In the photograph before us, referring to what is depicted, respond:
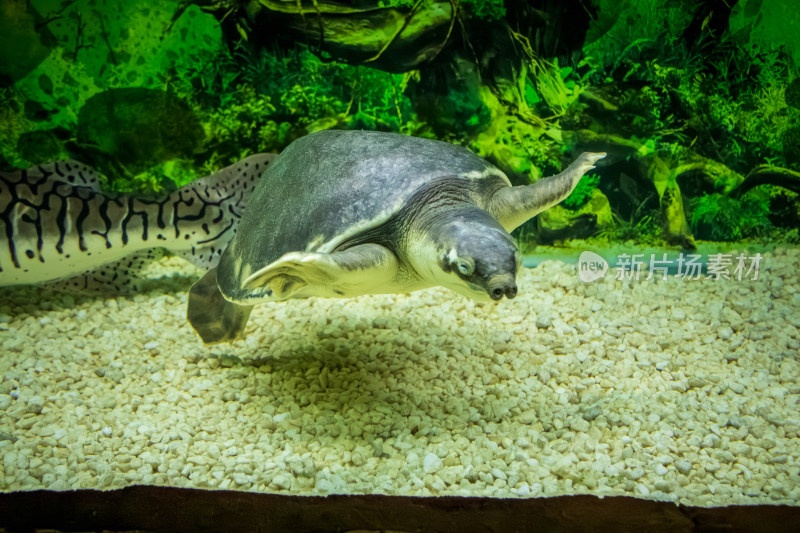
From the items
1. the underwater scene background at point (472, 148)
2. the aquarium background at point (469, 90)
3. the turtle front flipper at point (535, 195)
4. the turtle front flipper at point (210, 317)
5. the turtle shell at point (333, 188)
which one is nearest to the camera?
the turtle shell at point (333, 188)

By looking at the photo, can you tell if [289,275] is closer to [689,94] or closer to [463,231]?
[463,231]

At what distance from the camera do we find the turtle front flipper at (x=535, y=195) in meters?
2.77

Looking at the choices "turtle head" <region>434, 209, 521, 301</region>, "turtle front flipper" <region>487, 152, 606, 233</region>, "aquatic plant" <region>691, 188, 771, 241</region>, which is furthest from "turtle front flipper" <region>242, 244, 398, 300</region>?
"aquatic plant" <region>691, 188, 771, 241</region>

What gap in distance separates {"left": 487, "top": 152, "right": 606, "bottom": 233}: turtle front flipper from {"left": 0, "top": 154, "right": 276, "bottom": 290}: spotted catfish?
197 cm

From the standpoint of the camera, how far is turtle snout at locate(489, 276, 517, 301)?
2.08 metres

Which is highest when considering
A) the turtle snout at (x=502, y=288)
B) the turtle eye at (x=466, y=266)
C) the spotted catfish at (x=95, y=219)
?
the turtle eye at (x=466, y=266)

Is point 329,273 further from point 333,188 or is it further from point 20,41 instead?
point 20,41

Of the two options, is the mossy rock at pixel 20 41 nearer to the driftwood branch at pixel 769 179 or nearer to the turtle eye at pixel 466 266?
the turtle eye at pixel 466 266

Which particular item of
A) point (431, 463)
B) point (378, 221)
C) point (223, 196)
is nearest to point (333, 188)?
point (378, 221)

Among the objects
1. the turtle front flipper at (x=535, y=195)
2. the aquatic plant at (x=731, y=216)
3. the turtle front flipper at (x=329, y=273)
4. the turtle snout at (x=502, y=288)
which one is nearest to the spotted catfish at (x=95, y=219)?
the turtle front flipper at (x=329, y=273)

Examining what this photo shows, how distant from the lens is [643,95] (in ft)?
14.0

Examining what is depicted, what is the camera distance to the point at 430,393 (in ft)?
9.77

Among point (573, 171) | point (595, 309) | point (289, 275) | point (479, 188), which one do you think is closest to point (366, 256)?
point (289, 275)

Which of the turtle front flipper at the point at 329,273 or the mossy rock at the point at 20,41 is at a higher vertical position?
the mossy rock at the point at 20,41
